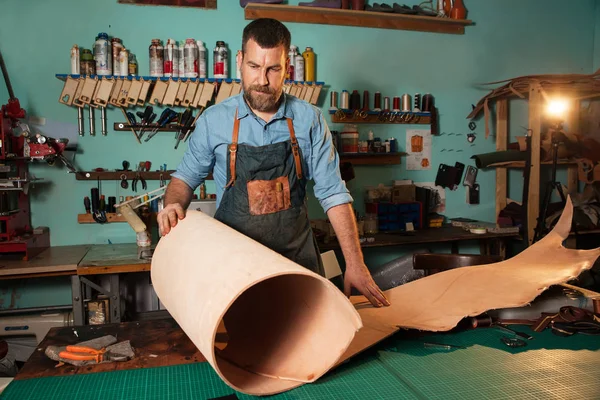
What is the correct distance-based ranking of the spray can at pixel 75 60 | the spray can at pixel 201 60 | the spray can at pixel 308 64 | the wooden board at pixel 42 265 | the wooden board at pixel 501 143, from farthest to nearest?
the wooden board at pixel 501 143 < the spray can at pixel 308 64 < the spray can at pixel 201 60 < the spray can at pixel 75 60 < the wooden board at pixel 42 265

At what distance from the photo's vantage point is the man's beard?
2.04 metres

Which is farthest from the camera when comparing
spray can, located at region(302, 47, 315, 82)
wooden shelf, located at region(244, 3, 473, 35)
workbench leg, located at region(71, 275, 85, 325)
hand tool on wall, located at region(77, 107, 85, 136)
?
spray can, located at region(302, 47, 315, 82)

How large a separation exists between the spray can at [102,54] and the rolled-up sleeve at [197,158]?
1937 millimetres

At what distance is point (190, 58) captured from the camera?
3.84 m

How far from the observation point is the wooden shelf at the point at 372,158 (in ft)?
14.0

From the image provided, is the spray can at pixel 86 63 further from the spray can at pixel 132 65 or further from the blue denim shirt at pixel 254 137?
the blue denim shirt at pixel 254 137

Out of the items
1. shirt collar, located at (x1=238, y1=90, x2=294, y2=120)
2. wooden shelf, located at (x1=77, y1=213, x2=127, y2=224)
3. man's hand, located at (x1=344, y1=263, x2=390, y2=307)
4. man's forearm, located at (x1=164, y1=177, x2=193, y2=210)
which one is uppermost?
shirt collar, located at (x1=238, y1=90, x2=294, y2=120)

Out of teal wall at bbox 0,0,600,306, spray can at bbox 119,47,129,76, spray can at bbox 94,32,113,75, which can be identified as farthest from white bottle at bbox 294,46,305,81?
spray can at bbox 94,32,113,75

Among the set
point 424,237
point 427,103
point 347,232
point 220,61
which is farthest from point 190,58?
point 347,232

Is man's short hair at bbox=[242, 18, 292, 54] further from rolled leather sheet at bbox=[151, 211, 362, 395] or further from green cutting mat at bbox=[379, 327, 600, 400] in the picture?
green cutting mat at bbox=[379, 327, 600, 400]

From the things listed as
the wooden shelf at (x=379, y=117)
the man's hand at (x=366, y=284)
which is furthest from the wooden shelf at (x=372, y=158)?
the man's hand at (x=366, y=284)

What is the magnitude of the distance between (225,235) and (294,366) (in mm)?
422

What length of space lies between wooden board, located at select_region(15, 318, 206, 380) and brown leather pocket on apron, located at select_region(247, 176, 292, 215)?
58 centimetres

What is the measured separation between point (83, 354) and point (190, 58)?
111 inches
